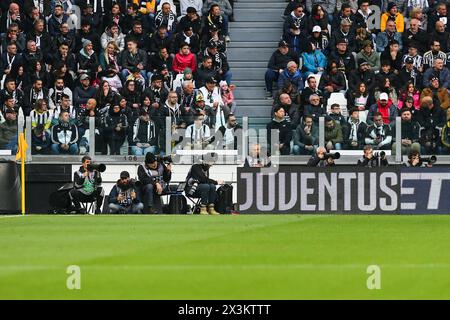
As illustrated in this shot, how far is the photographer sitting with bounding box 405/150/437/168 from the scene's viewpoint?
2888 centimetres

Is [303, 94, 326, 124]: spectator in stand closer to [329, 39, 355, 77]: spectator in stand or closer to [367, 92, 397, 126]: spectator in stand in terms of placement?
[367, 92, 397, 126]: spectator in stand

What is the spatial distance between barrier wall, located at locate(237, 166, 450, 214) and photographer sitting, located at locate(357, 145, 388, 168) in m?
0.98

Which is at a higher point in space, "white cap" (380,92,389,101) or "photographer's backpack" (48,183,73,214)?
"white cap" (380,92,389,101)

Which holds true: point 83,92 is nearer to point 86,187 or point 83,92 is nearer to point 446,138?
point 86,187

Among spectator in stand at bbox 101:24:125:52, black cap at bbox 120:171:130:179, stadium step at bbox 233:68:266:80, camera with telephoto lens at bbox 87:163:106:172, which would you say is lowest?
black cap at bbox 120:171:130:179

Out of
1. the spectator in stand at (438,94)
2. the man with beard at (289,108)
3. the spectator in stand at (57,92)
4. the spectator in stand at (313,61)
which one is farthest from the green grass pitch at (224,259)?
the spectator in stand at (313,61)

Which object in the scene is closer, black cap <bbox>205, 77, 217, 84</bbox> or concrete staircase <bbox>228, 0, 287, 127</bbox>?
black cap <bbox>205, 77, 217, 84</bbox>

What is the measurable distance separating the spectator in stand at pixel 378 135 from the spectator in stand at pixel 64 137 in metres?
6.10

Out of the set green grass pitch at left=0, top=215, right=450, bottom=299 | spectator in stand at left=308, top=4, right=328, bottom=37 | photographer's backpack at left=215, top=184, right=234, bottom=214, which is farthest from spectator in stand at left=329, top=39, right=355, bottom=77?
green grass pitch at left=0, top=215, right=450, bottom=299

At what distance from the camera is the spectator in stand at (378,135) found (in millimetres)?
29359

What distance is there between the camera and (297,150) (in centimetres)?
2939

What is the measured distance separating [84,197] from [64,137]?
1588mm

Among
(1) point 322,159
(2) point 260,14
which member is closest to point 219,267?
(1) point 322,159

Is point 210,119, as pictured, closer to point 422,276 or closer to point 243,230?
point 243,230
